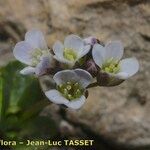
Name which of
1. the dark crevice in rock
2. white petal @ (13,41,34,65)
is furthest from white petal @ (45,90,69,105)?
the dark crevice in rock

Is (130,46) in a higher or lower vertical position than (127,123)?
higher

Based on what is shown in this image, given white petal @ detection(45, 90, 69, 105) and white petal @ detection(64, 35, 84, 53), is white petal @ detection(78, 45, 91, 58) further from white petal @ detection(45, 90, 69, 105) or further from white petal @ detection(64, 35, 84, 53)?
white petal @ detection(45, 90, 69, 105)

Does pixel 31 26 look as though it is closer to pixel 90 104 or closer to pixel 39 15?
pixel 39 15

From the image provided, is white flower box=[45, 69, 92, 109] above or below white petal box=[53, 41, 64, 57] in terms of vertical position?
below

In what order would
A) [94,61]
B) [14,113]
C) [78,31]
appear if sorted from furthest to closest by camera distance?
[78,31]
[14,113]
[94,61]

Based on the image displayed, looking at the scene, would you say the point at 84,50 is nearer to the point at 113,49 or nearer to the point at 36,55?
the point at 113,49

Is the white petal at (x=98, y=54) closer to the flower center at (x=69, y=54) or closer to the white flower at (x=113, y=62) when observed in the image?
the white flower at (x=113, y=62)

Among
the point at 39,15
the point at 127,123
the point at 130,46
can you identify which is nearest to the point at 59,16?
the point at 39,15

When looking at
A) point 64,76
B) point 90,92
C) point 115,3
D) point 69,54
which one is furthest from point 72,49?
point 115,3
